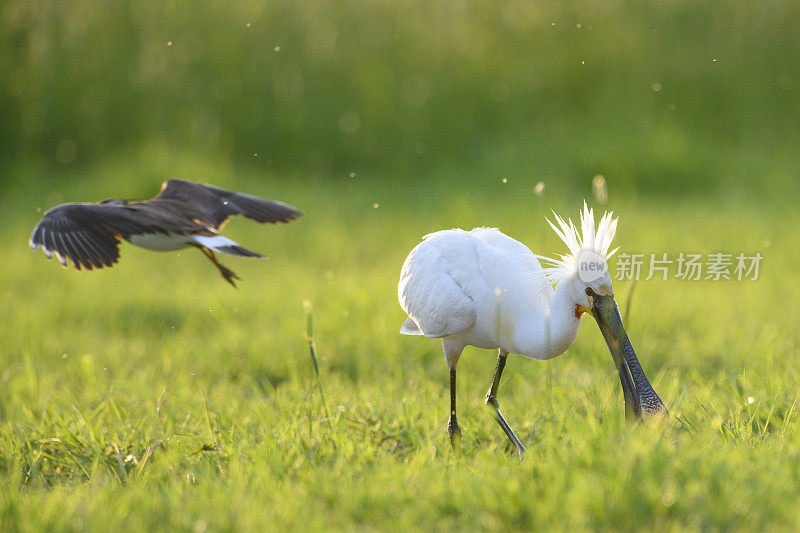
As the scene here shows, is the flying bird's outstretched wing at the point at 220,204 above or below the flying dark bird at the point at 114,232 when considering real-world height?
above

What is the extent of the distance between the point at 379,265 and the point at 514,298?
164 inches

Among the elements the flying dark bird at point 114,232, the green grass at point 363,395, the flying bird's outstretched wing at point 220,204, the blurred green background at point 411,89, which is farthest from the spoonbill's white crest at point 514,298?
the blurred green background at point 411,89

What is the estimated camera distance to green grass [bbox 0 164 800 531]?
2.73m

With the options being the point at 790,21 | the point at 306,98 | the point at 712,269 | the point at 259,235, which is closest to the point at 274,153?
the point at 306,98

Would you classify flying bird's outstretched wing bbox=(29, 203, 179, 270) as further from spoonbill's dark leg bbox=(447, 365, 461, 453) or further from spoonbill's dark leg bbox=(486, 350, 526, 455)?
spoonbill's dark leg bbox=(486, 350, 526, 455)

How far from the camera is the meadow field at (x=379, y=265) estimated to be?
287cm

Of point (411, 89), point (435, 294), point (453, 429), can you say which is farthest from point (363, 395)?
point (411, 89)

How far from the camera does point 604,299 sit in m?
3.28

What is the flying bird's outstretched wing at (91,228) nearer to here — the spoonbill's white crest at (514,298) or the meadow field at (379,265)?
the meadow field at (379,265)

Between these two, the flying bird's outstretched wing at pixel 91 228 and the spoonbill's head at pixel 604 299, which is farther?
the spoonbill's head at pixel 604 299

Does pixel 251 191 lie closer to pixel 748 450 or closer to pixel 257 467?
pixel 257 467

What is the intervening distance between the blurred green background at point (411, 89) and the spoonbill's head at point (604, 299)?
6.85 m

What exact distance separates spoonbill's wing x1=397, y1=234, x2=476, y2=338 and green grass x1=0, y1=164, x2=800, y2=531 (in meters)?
0.46

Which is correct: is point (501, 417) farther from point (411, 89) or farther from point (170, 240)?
point (411, 89)
